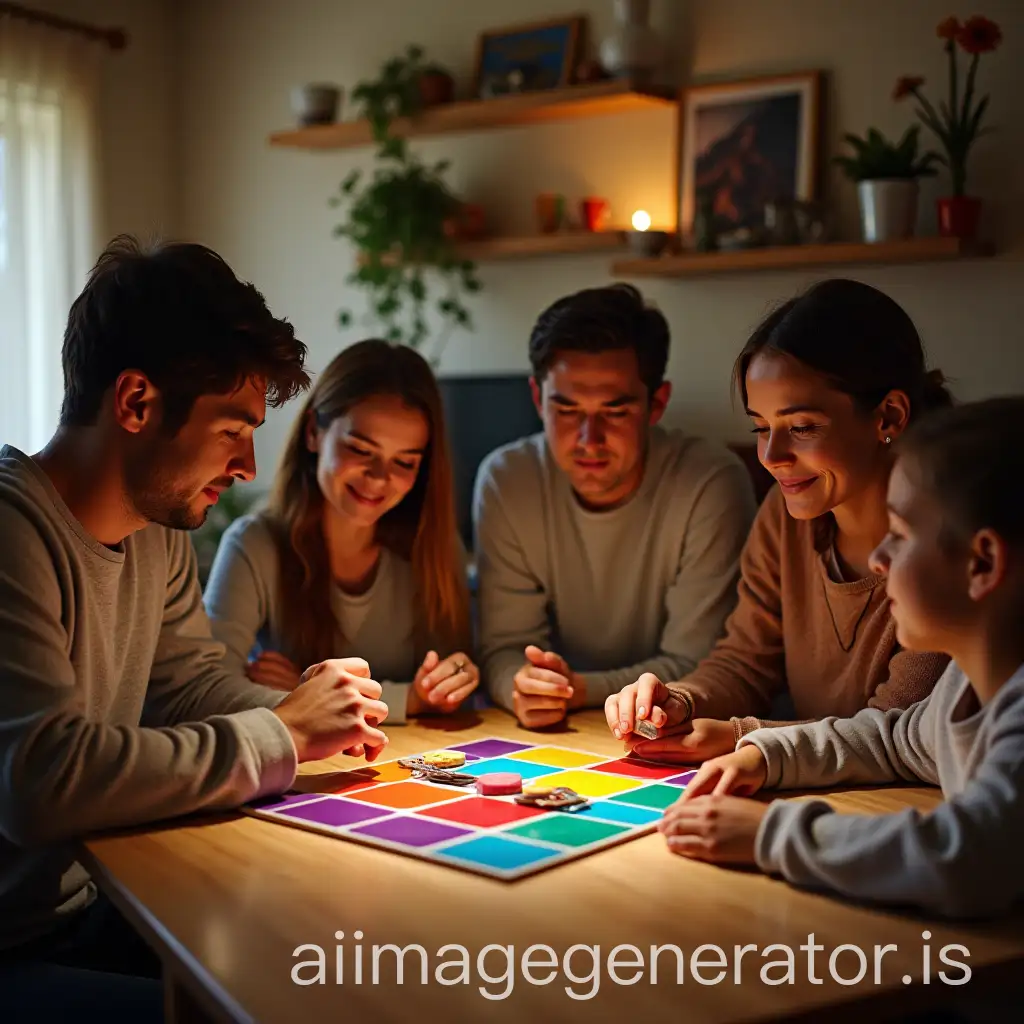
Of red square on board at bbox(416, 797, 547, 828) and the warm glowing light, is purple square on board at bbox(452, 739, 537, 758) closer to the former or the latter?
red square on board at bbox(416, 797, 547, 828)

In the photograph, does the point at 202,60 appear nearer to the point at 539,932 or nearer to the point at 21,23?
the point at 21,23

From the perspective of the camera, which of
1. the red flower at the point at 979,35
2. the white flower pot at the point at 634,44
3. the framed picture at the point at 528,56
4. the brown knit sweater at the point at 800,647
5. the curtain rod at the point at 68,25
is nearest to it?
the brown knit sweater at the point at 800,647

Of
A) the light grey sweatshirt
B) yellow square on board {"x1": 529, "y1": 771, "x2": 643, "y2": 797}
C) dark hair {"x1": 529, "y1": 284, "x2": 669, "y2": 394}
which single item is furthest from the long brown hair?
yellow square on board {"x1": 529, "y1": 771, "x2": 643, "y2": 797}

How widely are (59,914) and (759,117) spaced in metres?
3.24

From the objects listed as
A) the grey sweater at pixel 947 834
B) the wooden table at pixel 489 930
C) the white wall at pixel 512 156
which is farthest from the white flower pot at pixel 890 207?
the wooden table at pixel 489 930

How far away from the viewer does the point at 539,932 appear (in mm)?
1188

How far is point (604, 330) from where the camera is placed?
96.3 inches

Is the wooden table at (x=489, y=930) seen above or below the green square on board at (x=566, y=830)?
above

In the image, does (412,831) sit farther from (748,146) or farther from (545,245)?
(545,245)

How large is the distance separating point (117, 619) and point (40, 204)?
3872 mm

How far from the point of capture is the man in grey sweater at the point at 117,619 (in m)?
1.46

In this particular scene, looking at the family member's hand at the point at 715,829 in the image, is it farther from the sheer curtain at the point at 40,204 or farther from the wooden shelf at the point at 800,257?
the sheer curtain at the point at 40,204

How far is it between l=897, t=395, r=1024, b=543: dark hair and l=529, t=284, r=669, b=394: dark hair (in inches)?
45.8

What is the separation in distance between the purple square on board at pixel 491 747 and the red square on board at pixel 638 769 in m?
0.16
